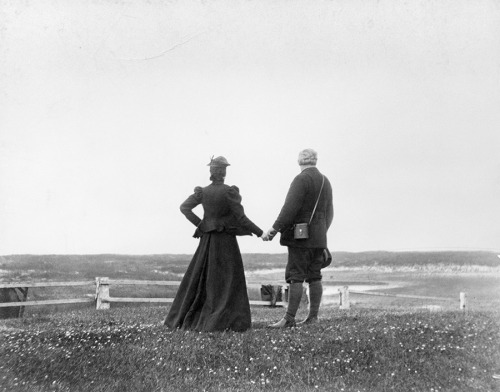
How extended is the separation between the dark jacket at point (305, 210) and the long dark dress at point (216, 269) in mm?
395

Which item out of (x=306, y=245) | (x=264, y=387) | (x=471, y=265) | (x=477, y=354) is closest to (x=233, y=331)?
(x=306, y=245)

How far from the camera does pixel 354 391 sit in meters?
4.88

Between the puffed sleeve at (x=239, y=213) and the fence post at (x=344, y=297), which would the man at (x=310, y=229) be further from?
the fence post at (x=344, y=297)

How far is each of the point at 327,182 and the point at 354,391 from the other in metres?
3.44

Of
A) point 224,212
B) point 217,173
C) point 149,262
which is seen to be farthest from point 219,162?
point 149,262

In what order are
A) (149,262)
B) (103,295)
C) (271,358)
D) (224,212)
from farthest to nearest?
(149,262) < (103,295) < (224,212) < (271,358)

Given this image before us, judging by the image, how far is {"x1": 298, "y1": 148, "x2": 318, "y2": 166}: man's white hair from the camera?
7680 mm

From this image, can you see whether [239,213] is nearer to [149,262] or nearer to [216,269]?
[216,269]

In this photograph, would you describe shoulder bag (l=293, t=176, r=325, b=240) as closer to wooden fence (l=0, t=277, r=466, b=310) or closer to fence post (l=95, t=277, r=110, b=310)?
wooden fence (l=0, t=277, r=466, b=310)

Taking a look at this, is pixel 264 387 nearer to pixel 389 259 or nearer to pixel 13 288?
pixel 13 288

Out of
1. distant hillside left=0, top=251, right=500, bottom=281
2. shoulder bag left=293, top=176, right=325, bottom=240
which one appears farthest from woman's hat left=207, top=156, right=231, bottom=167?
distant hillside left=0, top=251, right=500, bottom=281

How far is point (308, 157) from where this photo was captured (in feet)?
25.2

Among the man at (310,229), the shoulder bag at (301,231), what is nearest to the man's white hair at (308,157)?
the man at (310,229)

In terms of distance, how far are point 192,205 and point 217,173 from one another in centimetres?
57
